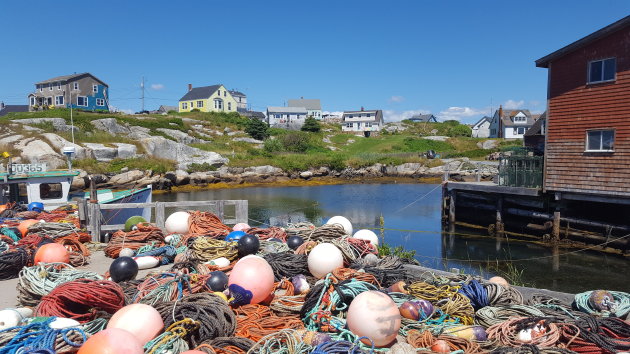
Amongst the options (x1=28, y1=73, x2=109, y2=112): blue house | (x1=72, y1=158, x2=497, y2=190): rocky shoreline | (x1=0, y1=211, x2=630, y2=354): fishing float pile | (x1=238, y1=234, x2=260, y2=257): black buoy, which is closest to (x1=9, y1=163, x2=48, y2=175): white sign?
(x1=0, y1=211, x2=630, y2=354): fishing float pile

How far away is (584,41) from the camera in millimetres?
16734

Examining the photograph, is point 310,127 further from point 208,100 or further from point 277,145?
point 208,100

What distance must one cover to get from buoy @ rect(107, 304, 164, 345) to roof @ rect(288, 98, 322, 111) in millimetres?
103394

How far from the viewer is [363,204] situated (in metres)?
31.0

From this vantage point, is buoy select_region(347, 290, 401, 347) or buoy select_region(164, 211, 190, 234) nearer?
buoy select_region(347, 290, 401, 347)

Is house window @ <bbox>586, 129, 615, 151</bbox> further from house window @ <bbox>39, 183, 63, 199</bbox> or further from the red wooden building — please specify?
house window @ <bbox>39, 183, 63, 199</bbox>

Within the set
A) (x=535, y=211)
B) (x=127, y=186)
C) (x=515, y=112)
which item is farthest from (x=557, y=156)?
(x=515, y=112)

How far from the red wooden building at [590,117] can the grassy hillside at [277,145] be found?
102 feet

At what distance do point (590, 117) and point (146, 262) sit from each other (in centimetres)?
1682

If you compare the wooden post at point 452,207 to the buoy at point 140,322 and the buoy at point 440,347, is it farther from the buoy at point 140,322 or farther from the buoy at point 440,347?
the buoy at point 140,322

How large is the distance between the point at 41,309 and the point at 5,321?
1.38 ft

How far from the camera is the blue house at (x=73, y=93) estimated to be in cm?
5956

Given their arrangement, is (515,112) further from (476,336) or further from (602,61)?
(476,336)

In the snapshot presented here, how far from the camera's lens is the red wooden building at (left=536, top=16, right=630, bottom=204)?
51.7 feet
